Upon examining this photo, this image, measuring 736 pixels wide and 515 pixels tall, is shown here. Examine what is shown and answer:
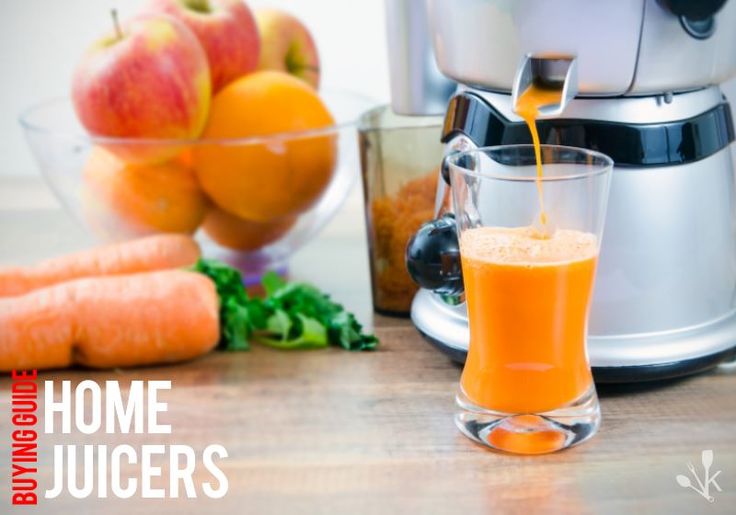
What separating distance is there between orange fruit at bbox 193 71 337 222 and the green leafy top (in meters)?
0.09

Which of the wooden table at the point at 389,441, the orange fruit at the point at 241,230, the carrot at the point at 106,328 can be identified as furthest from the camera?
the orange fruit at the point at 241,230

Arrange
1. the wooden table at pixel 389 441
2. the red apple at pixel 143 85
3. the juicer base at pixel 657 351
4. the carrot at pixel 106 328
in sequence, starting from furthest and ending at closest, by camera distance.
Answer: the red apple at pixel 143 85 → the carrot at pixel 106 328 → the juicer base at pixel 657 351 → the wooden table at pixel 389 441

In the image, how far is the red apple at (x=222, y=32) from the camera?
3.97 feet

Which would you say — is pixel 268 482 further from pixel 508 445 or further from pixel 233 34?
pixel 233 34

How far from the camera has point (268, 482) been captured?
Result: 795 mm

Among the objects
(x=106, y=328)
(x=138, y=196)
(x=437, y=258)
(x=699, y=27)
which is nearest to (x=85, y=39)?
(x=138, y=196)

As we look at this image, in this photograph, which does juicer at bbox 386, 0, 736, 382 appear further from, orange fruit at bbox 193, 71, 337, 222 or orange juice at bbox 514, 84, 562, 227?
orange fruit at bbox 193, 71, 337, 222

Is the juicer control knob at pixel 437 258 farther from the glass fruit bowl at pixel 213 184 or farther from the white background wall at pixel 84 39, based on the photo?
the white background wall at pixel 84 39

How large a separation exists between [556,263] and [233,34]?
1.86 ft

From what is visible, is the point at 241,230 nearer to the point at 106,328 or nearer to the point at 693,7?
the point at 106,328

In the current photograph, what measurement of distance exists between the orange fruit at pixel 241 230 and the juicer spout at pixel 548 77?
45 cm

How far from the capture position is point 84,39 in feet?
5.67

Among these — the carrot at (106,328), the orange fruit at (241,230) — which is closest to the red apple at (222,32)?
the orange fruit at (241,230)

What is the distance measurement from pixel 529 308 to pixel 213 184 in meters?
0.47
